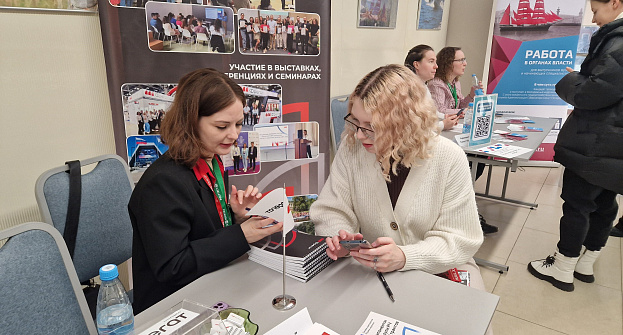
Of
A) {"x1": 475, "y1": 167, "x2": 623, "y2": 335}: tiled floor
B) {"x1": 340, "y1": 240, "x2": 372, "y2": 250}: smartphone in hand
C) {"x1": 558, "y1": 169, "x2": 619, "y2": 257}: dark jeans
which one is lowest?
{"x1": 475, "y1": 167, "x2": 623, "y2": 335}: tiled floor

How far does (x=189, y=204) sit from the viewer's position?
1201 mm

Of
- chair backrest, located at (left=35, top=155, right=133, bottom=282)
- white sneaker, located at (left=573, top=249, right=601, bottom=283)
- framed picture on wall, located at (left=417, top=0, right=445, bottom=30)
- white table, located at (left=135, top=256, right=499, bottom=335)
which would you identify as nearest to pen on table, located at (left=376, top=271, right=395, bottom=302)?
white table, located at (left=135, top=256, right=499, bottom=335)

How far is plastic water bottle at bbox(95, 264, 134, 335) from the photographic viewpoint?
2.93 ft

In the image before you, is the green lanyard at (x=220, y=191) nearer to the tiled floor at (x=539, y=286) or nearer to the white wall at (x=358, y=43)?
the tiled floor at (x=539, y=286)

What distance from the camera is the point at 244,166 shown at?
236 centimetres

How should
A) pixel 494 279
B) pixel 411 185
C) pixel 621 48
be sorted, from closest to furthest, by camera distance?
pixel 411 185, pixel 621 48, pixel 494 279

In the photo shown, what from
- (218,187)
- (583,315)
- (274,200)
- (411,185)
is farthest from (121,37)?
(583,315)

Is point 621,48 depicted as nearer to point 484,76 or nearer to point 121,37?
point 121,37

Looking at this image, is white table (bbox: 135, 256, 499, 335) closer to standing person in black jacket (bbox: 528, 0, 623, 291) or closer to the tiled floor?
the tiled floor

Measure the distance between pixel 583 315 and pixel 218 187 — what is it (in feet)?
7.68

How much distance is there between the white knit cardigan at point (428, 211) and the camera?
1302 mm

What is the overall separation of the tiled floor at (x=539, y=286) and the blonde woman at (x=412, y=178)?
1153 millimetres

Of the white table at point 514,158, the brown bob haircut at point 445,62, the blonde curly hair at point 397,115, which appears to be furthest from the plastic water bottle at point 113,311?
the brown bob haircut at point 445,62

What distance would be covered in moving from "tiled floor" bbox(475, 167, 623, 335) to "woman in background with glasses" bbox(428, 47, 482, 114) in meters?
1.14
